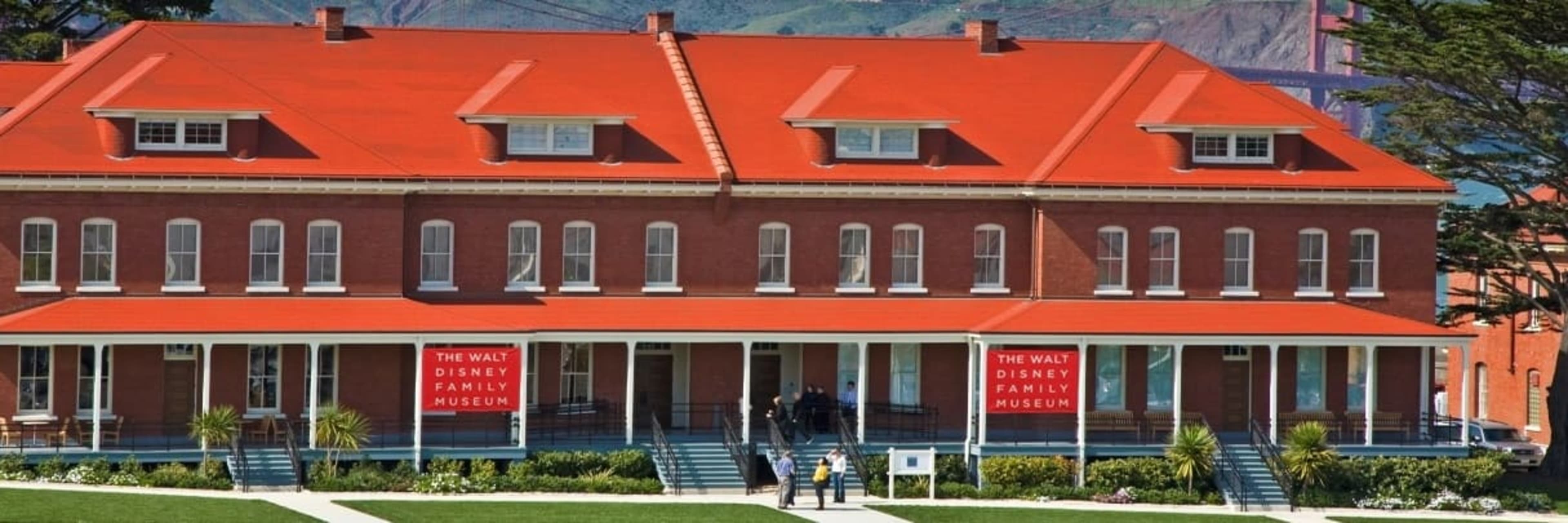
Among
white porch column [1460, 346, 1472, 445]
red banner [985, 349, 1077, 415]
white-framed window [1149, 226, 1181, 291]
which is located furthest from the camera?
white-framed window [1149, 226, 1181, 291]

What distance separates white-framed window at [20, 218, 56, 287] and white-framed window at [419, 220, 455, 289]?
7.73 meters

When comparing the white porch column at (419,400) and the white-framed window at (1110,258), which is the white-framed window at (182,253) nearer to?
the white porch column at (419,400)

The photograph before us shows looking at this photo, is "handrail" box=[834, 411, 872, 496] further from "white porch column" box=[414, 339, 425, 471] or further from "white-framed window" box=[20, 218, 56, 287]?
"white-framed window" box=[20, 218, 56, 287]

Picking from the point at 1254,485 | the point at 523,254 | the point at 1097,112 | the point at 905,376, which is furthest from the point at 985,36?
the point at 1254,485

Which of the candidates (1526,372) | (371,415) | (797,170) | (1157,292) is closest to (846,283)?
(797,170)

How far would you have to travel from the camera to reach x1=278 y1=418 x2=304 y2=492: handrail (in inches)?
2339

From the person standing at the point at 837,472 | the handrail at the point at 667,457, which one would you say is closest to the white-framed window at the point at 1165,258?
the person standing at the point at 837,472

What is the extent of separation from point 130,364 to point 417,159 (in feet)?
24.9

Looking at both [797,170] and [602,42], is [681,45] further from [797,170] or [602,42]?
[797,170]

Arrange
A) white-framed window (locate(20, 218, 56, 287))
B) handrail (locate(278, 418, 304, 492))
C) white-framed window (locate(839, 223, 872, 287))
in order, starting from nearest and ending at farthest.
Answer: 1. handrail (locate(278, 418, 304, 492))
2. white-framed window (locate(20, 218, 56, 287))
3. white-framed window (locate(839, 223, 872, 287))

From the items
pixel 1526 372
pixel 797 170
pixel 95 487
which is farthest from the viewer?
pixel 1526 372

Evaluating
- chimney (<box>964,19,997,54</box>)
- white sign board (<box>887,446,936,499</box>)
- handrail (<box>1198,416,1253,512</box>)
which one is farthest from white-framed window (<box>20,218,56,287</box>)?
handrail (<box>1198,416,1253,512</box>)

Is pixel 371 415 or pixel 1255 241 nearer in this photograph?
pixel 371 415

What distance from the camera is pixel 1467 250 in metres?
70.9
